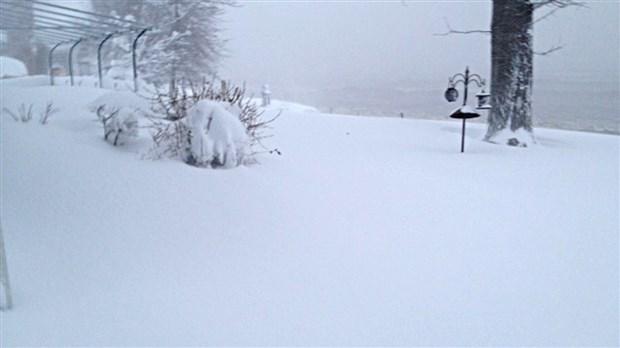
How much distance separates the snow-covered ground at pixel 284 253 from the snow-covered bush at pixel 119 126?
0.10m

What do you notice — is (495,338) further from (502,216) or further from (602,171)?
(602,171)

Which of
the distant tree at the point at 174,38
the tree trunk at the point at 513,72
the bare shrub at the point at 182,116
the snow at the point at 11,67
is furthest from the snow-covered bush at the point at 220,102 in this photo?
the snow at the point at 11,67

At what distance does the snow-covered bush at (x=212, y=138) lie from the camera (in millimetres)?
3072

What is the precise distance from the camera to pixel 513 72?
584 cm

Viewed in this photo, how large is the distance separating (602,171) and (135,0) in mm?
12884

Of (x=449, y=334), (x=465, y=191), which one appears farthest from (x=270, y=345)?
(x=465, y=191)

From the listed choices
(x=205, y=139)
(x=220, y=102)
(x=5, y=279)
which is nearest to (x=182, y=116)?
(x=220, y=102)

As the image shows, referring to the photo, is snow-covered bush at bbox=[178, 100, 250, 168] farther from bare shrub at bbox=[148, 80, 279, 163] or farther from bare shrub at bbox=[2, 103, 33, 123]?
bare shrub at bbox=[2, 103, 33, 123]

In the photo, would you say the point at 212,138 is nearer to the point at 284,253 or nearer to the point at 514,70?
the point at 284,253

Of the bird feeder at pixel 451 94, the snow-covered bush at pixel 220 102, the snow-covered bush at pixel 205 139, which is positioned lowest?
the snow-covered bush at pixel 205 139

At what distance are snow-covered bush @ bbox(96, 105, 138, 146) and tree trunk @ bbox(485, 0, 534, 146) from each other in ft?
15.2

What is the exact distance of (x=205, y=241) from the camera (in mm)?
2258

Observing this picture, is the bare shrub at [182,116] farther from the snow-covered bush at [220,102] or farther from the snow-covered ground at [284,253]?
the snow-covered ground at [284,253]

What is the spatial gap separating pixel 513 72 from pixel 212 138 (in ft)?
15.0
